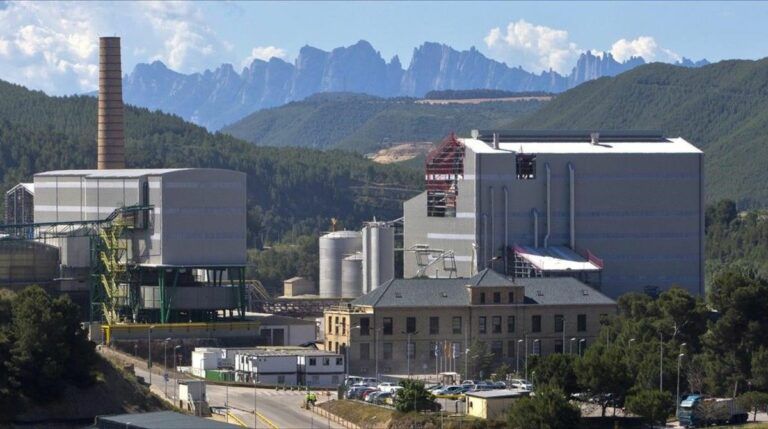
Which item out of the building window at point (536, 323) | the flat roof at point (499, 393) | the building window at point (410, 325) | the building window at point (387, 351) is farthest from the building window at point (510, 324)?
the flat roof at point (499, 393)

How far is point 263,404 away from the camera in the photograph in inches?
3839

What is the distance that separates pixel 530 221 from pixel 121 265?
84.4 feet

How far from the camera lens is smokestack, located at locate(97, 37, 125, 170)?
483ft

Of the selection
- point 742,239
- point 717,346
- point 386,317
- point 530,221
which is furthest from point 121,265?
→ point 742,239

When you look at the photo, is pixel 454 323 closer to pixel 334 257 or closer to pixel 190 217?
pixel 190 217

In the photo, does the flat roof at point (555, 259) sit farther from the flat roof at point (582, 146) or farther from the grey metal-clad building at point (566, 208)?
the flat roof at point (582, 146)

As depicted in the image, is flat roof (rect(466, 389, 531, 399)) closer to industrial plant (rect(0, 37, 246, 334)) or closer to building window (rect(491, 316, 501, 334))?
building window (rect(491, 316, 501, 334))

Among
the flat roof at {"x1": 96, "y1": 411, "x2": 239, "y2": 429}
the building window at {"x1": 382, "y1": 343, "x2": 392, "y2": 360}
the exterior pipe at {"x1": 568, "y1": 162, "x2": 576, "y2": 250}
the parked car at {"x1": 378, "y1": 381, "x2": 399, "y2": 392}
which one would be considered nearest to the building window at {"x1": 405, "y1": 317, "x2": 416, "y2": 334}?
the building window at {"x1": 382, "y1": 343, "x2": 392, "y2": 360}

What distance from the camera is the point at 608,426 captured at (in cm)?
9294

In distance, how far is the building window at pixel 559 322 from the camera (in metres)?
117

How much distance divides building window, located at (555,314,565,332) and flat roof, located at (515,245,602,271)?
9.48m

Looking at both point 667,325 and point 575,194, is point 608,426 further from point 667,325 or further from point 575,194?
point 575,194

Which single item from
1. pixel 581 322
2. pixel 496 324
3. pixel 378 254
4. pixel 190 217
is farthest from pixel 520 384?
pixel 378 254

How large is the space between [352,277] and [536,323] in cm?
3633
